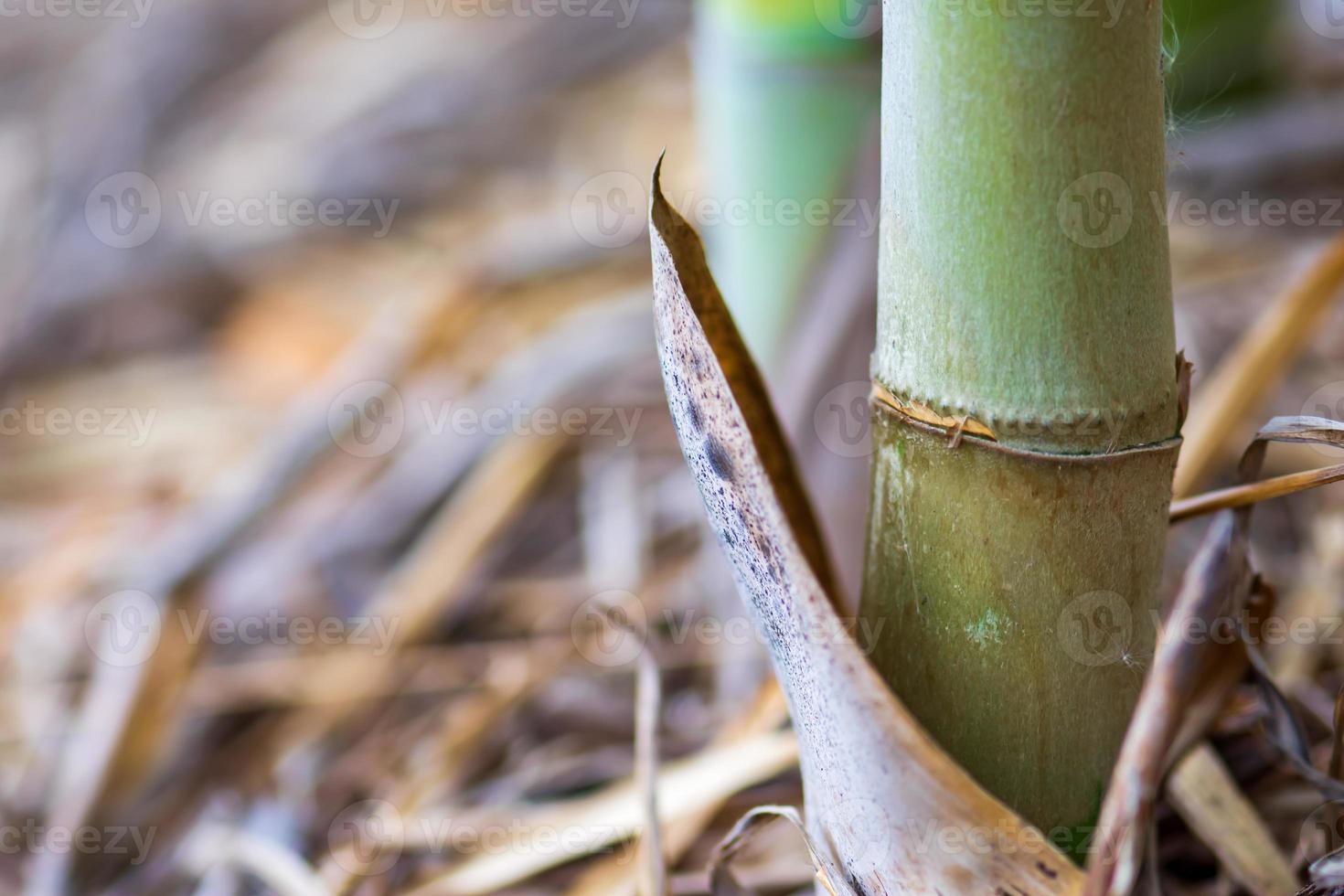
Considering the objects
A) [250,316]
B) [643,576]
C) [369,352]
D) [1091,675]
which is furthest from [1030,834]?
[250,316]

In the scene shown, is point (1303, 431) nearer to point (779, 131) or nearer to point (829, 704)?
point (829, 704)

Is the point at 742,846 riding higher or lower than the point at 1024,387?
lower

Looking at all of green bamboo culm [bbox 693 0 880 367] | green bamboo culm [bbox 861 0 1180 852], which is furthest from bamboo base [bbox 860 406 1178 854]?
green bamboo culm [bbox 693 0 880 367]

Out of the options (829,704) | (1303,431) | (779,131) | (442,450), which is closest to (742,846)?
(829,704)

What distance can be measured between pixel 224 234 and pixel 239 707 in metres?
A: 1.09

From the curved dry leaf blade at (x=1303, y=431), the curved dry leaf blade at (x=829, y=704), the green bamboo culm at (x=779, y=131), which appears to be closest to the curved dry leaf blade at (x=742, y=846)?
the curved dry leaf blade at (x=829, y=704)

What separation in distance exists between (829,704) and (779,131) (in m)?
0.43

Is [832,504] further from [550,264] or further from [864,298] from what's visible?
[550,264]

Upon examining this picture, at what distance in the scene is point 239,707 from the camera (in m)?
0.83

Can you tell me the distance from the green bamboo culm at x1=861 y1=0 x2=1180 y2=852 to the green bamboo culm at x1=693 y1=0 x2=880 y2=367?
1.02 feet

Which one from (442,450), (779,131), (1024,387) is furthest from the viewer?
(442,450)

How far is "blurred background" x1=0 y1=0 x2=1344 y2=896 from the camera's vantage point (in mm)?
649

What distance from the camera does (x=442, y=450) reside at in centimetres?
104

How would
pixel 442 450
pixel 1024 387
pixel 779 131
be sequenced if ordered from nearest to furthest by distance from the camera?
pixel 1024 387
pixel 779 131
pixel 442 450
